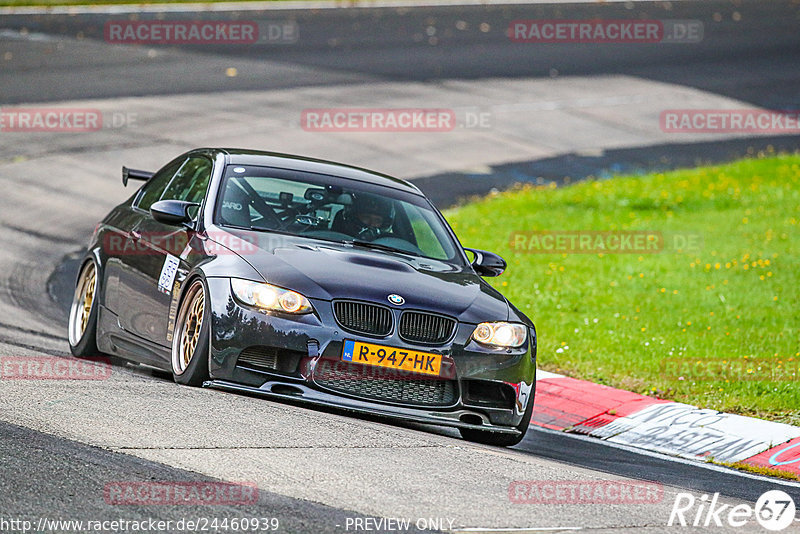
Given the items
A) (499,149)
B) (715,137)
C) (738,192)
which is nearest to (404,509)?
(738,192)

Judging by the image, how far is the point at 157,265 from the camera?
8328mm

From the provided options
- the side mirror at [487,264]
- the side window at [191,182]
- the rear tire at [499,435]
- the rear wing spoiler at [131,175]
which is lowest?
the rear tire at [499,435]

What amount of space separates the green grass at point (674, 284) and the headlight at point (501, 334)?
8.99 feet

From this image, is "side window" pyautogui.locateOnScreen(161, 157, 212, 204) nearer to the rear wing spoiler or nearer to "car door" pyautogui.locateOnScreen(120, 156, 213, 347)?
"car door" pyautogui.locateOnScreen(120, 156, 213, 347)

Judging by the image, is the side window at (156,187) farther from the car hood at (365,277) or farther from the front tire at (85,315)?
the car hood at (365,277)

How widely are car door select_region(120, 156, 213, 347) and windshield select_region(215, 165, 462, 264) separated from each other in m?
0.32

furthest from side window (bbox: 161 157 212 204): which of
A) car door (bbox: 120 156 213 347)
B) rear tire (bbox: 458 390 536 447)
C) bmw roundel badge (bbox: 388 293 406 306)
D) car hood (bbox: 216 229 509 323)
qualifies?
rear tire (bbox: 458 390 536 447)

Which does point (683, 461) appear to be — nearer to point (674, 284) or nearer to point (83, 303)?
point (83, 303)

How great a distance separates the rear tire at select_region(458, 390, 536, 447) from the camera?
25.6 feet

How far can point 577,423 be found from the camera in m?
9.43

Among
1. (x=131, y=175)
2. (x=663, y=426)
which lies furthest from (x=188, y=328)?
(x=663, y=426)

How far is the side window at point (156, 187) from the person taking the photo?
9.34m

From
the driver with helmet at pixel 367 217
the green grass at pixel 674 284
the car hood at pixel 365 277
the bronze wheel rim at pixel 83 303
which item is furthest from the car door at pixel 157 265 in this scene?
the green grass at pixel 674 284

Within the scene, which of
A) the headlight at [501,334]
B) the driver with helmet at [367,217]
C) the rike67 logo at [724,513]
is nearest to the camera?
the rike67 logo at [724,513]
